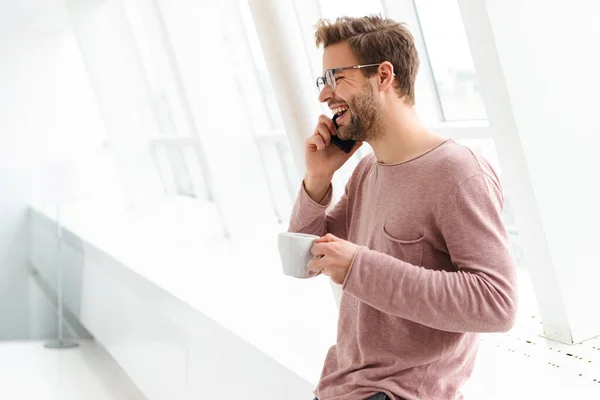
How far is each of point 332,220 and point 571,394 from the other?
0.88 metres

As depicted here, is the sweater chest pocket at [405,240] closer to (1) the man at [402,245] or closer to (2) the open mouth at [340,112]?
(1) the man at [402,245]

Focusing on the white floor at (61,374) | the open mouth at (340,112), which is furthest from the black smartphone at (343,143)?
the white floor at (61,374)

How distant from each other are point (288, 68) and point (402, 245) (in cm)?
116

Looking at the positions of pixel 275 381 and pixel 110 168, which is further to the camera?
pixel 110 168

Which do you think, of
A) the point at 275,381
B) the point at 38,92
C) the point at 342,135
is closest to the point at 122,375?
the point at 38,92

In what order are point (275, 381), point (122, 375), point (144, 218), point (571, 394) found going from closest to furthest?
point (571, 394), point (275, 381), point (122, 375), point (144, 218)

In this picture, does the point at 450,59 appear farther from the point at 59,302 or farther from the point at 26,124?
the point at 59,302

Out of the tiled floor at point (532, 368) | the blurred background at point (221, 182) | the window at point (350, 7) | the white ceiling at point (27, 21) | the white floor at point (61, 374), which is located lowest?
the white floor at point (61, 374)

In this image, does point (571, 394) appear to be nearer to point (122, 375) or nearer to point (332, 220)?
point (332, 220)

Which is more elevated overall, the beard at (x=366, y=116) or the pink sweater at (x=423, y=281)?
the beard at (x=366, y=116)

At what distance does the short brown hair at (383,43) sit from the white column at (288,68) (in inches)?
35.4

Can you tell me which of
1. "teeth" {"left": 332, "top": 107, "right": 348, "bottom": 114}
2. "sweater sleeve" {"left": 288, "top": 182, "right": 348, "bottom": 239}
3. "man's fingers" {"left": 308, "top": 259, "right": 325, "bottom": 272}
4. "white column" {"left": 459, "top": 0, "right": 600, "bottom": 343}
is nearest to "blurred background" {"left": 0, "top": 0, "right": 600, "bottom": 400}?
"white column" {"left": 459, "top": 0, "right": 600, "bottom": 343}

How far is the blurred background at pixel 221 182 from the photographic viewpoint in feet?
7.90

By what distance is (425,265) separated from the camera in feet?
4.50
